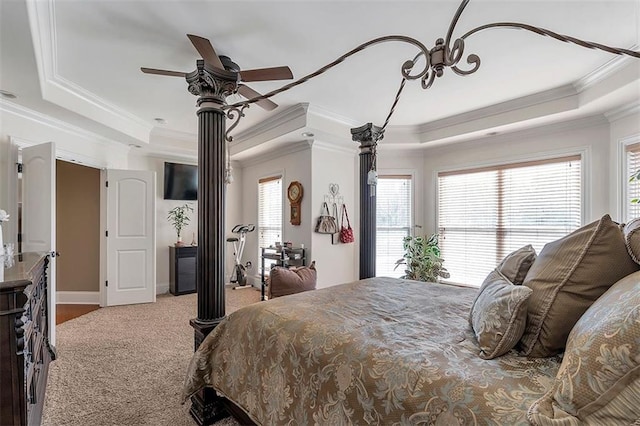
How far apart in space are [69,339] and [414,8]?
4.29 meters

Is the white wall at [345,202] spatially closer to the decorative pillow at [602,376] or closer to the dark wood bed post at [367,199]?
the dark wood bed post at [367,199]

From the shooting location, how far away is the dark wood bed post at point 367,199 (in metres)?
2.67

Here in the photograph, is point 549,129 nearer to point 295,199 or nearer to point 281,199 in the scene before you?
point 295,199

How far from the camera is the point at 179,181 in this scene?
548 centimetres

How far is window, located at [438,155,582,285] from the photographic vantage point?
3.88 m

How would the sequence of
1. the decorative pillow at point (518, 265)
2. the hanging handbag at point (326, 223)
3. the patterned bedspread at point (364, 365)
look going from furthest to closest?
the hanging handbag at point (326, 223) → the decorative pillow at point (518, 265) → the patterned bedspread at point (364, 365)

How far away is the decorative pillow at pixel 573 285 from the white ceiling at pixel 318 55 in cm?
173

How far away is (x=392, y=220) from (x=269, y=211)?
2124 millimetres

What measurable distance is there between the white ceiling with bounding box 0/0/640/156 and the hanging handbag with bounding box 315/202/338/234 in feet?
4.60

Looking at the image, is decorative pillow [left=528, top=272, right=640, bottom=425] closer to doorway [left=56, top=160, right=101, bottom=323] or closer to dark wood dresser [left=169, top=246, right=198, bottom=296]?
dark wood dresser [left=169, top=246, right=198, bottom=296]

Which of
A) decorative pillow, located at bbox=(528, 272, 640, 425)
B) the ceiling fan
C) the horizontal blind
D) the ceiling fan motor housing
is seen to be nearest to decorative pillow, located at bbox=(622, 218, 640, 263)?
decorative pillow, located at bbox=(528, 272, 640, 425)

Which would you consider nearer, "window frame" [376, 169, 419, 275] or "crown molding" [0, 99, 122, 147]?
"crown molding" [0, 99, 122, 147]

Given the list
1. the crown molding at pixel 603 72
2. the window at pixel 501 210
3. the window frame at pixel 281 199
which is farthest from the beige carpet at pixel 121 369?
the crown molding at pixel 603 72

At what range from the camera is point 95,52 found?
8.62 ft
